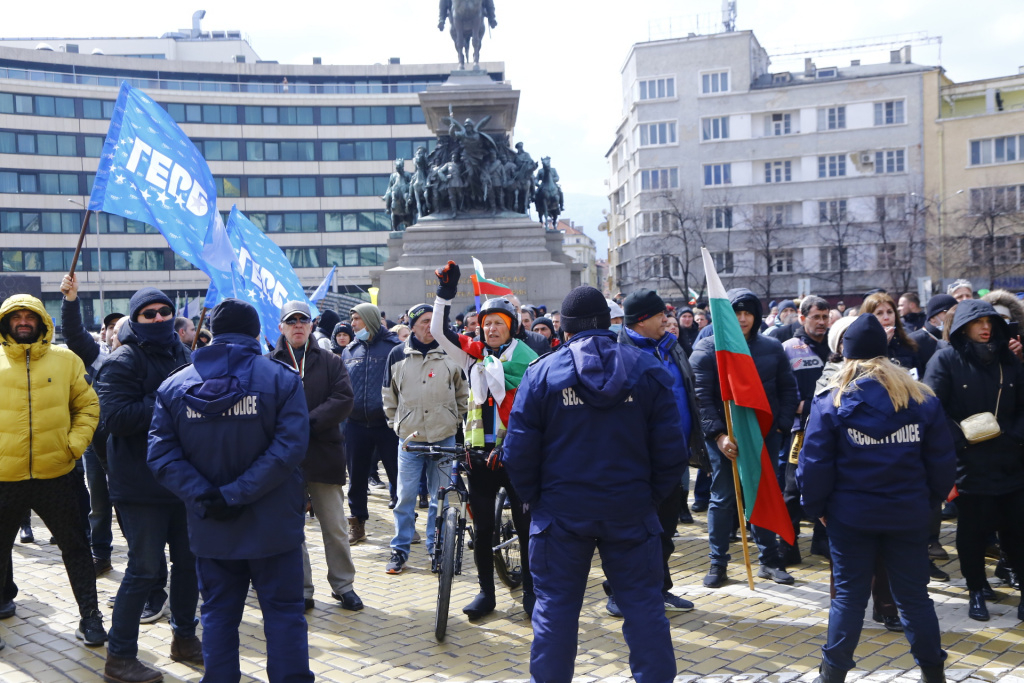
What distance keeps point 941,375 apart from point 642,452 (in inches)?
113

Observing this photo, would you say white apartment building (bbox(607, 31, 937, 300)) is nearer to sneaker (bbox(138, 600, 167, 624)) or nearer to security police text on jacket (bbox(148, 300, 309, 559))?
sneaker (bbox(138, 600, 167, 624))

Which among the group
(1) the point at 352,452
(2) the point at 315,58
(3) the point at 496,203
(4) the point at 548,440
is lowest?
(1) the point at 352,452

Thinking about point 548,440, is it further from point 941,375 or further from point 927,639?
point 941,375

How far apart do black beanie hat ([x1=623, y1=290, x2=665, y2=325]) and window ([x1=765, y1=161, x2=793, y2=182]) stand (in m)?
58.7

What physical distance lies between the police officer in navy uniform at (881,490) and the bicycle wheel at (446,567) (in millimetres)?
2323

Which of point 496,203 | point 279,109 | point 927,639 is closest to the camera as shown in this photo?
point 927,639

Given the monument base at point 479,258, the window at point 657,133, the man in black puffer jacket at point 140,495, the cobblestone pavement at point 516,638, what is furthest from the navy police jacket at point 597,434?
the window at point 657,133

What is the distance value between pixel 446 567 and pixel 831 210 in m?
58.2

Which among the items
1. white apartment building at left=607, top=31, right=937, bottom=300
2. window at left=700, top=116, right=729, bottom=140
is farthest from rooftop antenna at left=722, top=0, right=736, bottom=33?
window at left=700, top=116, right=729, bottom=140

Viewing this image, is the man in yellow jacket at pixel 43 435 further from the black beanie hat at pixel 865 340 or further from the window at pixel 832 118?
the window at pixel 832 118

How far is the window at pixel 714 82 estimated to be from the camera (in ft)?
202

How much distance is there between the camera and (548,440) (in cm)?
432

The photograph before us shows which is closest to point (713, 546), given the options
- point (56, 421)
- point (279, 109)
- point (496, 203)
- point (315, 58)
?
point (56, 421)

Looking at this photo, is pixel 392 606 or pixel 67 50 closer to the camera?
pixel 392 606
